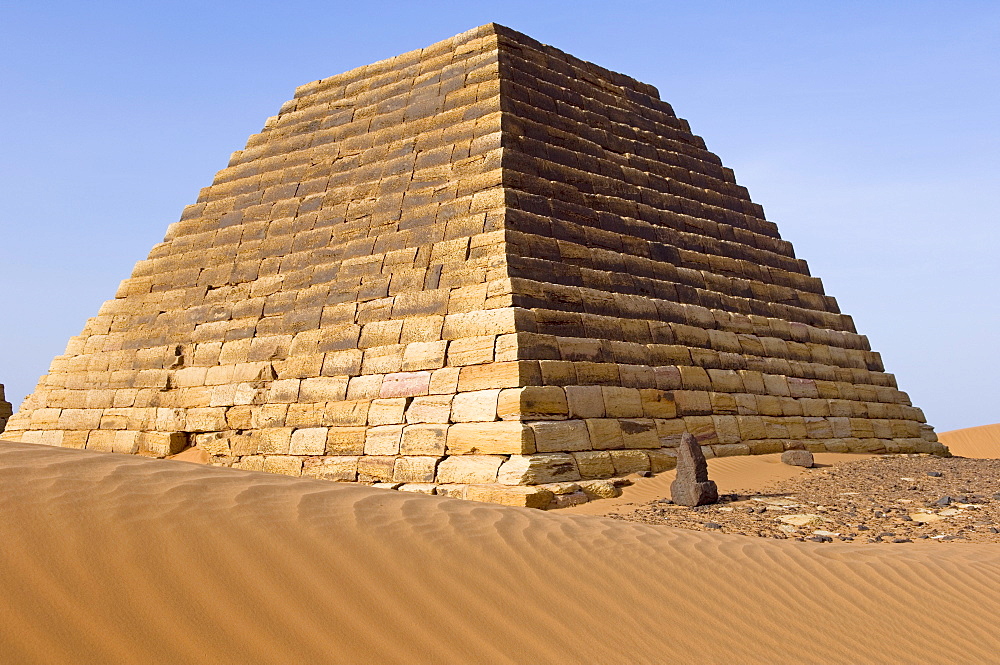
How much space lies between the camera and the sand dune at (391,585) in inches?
126

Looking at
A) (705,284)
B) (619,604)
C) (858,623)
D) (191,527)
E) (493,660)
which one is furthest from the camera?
(705,284)

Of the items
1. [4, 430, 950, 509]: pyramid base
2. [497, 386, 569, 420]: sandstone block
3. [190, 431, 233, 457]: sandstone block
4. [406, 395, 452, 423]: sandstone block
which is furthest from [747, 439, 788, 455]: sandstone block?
[190, 431, 233, 457]: sandstone block

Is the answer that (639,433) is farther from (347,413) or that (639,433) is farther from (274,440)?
(274,440)

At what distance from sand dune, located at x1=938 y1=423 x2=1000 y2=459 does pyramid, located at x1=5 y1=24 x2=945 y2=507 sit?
841 centimetres

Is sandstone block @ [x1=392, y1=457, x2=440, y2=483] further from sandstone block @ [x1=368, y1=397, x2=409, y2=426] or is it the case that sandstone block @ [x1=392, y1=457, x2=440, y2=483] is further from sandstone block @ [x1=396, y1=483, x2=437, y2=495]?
sandstone block @ [x1=368, y1=397, x2=409, y2=426]

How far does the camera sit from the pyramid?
35.3ft

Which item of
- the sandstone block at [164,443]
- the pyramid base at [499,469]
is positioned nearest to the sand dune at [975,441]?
the pyramid base at [499,469]

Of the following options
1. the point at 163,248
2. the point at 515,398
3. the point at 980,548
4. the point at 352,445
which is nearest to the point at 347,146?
the point at 163,248

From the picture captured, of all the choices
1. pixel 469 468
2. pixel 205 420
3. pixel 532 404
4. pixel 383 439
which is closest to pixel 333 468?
pixel 383 439

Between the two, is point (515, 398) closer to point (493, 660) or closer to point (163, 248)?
point (493, 660)

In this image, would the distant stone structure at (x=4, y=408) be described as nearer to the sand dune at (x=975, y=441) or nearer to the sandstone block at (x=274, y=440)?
the sandstone block at (x=274, y=440)

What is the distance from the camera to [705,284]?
14500 millimetres

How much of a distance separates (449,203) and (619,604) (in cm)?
869

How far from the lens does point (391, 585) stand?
3.95m
